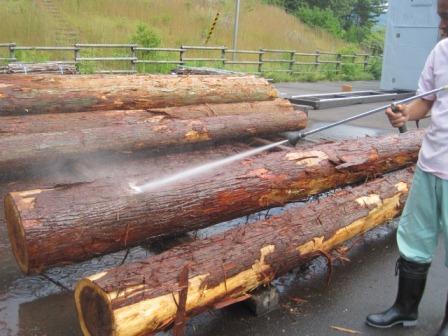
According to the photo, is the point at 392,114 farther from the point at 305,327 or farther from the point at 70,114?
the point at 70,114

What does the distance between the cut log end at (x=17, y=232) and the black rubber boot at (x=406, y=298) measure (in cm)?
237

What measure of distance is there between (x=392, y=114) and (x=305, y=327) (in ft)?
5.12

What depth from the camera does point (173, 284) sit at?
286cm

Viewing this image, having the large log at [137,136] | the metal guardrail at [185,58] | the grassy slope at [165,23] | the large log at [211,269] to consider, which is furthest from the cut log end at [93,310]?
the grassy slope at [165,23]

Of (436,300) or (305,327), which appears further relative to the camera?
(436,300)

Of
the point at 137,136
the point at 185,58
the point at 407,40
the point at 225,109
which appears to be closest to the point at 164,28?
the point at 185,58

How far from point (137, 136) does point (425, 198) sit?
3.81 meters

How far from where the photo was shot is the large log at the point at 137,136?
536cm

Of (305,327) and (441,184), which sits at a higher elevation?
(441,184)

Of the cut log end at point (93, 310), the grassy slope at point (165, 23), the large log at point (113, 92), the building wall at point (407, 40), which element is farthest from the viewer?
the grassy slope at point (165, 23)

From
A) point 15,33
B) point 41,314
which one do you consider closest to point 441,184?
point 41,314

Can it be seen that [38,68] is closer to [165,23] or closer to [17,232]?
[17,232]

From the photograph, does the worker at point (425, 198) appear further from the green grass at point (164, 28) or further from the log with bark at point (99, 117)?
the green grass at point (164, 28)

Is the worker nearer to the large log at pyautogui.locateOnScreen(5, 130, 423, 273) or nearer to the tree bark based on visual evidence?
the large log at pyautogui.locateOnScreen(5, 130, 423, 273)
